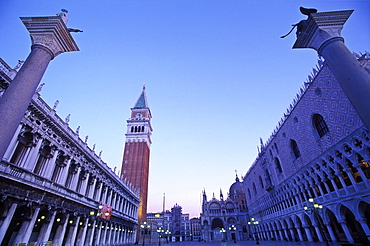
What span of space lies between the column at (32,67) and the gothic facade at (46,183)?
8.74 meters

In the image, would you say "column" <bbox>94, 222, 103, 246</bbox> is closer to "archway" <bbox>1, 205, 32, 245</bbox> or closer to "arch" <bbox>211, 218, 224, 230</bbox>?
"archway" <bbox>1, 205, 32, 245</bbox>

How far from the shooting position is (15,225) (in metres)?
14.3

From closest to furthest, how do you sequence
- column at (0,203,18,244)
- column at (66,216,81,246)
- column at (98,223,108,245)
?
column at (0,203,18,244) < column at (66,216,81,246) < column at (98,223,108,245)

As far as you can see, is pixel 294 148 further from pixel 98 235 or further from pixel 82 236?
pixel 82 236

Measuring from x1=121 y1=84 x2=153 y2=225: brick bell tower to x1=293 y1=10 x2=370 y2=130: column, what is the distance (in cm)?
4894

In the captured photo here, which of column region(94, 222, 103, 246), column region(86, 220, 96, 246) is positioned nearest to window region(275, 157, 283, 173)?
column region(94, 222, 103, 246)

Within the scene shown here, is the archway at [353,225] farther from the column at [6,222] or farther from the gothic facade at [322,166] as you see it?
the column at [6,222]

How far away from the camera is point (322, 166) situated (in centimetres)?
2202

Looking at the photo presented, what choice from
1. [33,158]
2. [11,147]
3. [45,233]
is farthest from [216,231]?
[11,147]

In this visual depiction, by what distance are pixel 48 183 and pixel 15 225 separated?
11.2 ft

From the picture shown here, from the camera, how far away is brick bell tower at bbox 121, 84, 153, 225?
169 ft

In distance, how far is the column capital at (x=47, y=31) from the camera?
6340 millimetres

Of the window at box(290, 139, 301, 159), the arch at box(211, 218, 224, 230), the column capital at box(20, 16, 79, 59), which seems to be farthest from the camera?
the arch at box(211, 218, 224, 230)

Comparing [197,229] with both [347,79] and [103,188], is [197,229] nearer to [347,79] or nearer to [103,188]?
[103,188]
